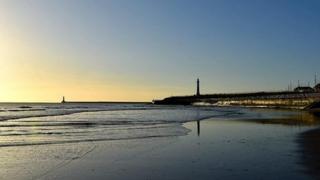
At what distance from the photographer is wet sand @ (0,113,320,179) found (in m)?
15.5

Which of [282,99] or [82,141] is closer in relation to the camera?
[82,141]

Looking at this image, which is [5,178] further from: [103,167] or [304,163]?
[304,163]

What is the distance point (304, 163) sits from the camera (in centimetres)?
1766

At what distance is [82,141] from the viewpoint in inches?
1080

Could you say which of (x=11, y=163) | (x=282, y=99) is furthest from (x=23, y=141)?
(x=282, y=99)

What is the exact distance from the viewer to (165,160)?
18828mm

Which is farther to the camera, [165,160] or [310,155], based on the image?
[310,155]

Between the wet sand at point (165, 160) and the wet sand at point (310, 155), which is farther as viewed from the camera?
the wet sand at point (310, 155)

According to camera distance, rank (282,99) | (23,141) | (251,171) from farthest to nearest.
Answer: (282,99)
(23,141)
(251,171)

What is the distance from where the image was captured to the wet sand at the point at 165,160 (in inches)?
612

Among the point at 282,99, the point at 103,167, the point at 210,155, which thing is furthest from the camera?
the point at 282,99

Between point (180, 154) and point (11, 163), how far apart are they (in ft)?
21.9

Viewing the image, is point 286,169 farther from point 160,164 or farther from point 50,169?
point 50,169

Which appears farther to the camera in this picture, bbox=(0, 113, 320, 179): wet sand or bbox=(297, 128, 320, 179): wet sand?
bbox=(297, 128, 320, 179): wet sand
